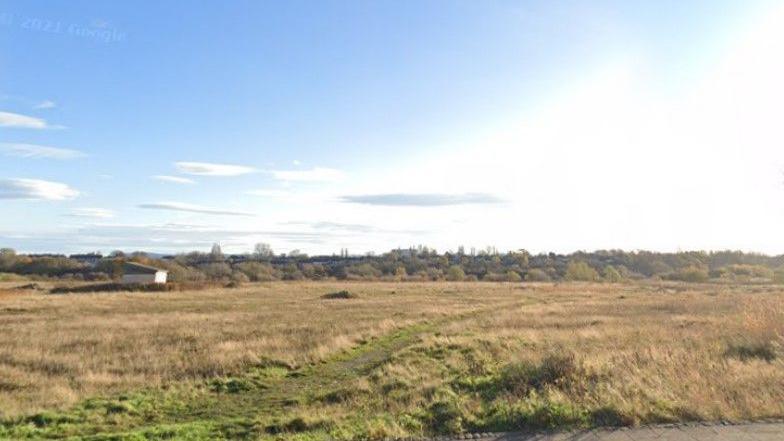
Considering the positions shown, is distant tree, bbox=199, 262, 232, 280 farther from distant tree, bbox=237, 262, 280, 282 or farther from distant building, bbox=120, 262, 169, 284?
distant building, bbox=120, 262, 169, 284

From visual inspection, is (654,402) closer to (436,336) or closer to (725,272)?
(436,336)

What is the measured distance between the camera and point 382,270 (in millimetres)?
156125

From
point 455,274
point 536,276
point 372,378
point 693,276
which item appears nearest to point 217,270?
point 455,274

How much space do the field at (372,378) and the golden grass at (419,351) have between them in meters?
0.07

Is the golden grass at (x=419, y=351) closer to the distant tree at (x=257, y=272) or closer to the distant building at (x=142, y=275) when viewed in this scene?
the distant building at (x=142, y=275)

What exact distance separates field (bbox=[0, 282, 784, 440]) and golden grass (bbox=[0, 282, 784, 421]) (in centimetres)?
7

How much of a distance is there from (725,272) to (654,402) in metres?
130

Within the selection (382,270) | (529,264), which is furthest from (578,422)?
(529,264)

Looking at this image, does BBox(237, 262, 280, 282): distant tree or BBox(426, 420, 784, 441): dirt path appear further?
BBox(237, 262, 280, 282): distant tree

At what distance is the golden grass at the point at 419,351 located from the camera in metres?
9.36

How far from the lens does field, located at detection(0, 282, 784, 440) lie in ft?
28.2

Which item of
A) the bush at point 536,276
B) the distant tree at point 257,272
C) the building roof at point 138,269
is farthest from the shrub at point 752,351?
the bush at point 536,276

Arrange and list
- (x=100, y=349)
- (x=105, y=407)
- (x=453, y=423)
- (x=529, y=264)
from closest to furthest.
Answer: (x=453, y=423), (x=105, y=407), (x=100, y=349), (x=529, y=264)

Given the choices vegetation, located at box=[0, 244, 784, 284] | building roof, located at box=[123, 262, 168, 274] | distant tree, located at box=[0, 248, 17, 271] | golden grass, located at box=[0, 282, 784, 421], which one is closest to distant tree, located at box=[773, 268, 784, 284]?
vegetation, located at box=[0, 244, 784, 284]
